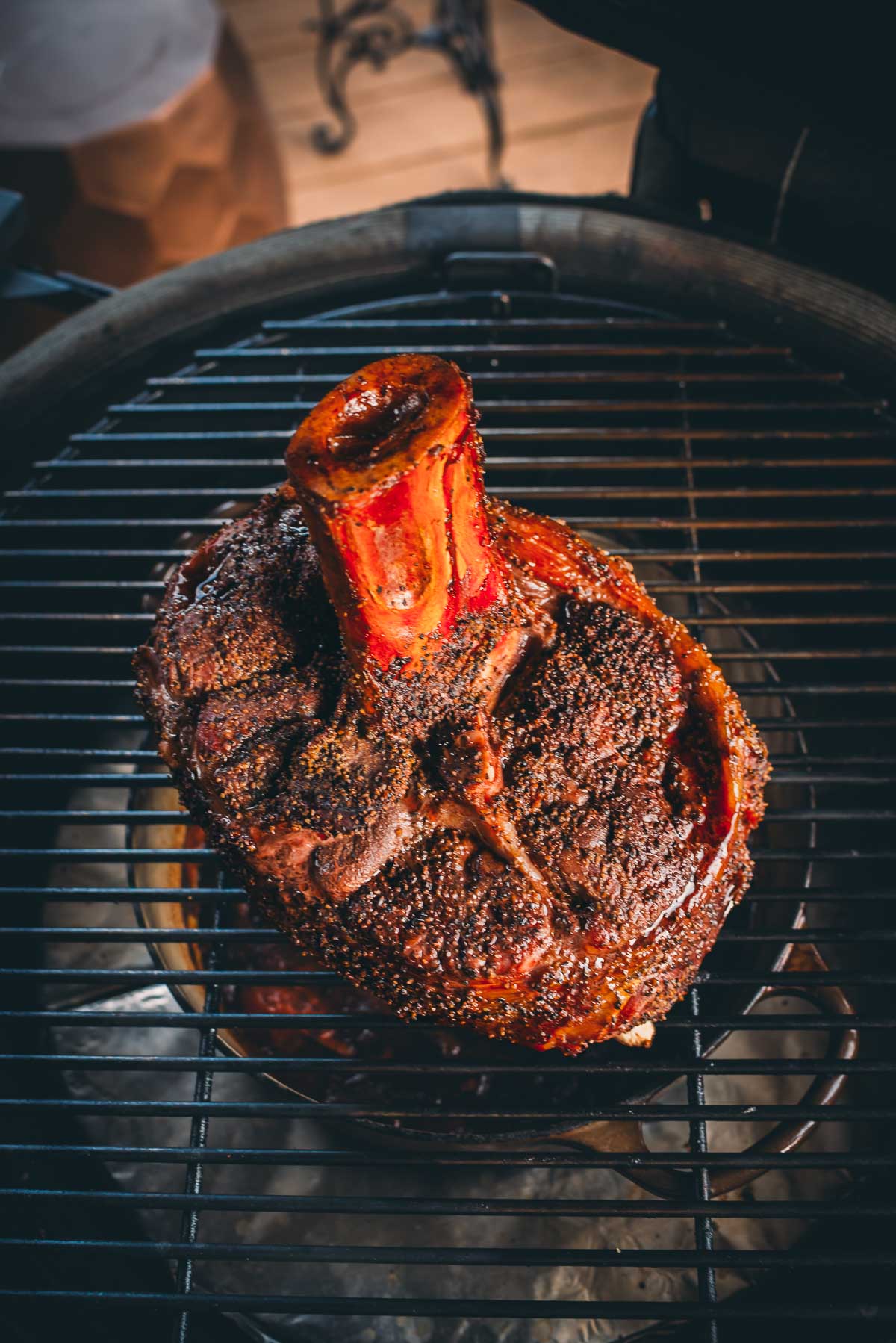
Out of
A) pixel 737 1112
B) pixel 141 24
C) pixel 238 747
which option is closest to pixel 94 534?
pixel 238 747

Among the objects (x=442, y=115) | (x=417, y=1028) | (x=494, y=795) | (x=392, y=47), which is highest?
(x=392, y=47)

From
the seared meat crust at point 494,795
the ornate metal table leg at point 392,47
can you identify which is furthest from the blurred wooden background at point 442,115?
the seared meat crust at point 494,795

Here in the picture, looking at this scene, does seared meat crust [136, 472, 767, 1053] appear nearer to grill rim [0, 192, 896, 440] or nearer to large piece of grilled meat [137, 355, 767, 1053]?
large piece of grilled meat [137, 355, 767, 1053]

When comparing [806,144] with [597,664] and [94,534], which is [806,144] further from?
[94,534]

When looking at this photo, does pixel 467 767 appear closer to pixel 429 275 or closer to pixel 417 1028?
pixel 417 1028

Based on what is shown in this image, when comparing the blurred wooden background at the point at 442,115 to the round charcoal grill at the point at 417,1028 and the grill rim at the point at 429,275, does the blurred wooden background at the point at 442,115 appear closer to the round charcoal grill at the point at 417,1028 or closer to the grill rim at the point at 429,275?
the grill rim at the point at 429,275

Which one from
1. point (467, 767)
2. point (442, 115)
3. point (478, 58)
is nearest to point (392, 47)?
point (442, 115)
